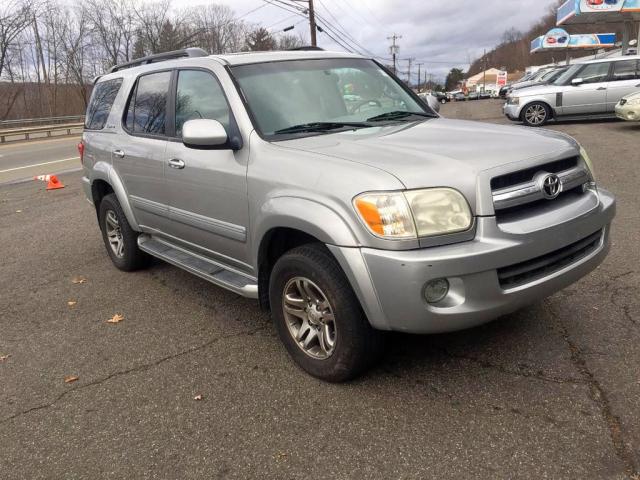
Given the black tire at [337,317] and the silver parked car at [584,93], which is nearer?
the black tire at [337,317]

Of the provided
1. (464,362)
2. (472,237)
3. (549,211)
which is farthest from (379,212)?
(464,362)

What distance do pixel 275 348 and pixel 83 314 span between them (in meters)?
1.77

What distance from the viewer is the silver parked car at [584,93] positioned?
46.8 feet

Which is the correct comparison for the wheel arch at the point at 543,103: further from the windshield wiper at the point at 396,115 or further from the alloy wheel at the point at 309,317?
the alloy wheel at the point at 309,317

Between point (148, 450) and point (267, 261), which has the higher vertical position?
point (267, 261)

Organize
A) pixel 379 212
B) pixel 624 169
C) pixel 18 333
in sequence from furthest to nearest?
pixel 624 169 → pixel 18 333 → pixel 379 212

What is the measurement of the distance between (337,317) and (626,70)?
577 inches

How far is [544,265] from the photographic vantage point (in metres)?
2.83

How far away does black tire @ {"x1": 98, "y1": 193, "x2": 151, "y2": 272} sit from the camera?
16.5ft

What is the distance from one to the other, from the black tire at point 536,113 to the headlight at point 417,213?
13442mm

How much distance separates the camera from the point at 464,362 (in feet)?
10.6

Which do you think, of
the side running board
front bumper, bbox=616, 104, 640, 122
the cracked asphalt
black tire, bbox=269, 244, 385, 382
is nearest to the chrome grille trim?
black tire, bbox=269, 244, 385, 382

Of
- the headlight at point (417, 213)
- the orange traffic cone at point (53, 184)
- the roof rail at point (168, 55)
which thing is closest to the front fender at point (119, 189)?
the roof rail at point (168, 55)

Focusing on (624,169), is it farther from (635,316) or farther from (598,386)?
(598,386)
